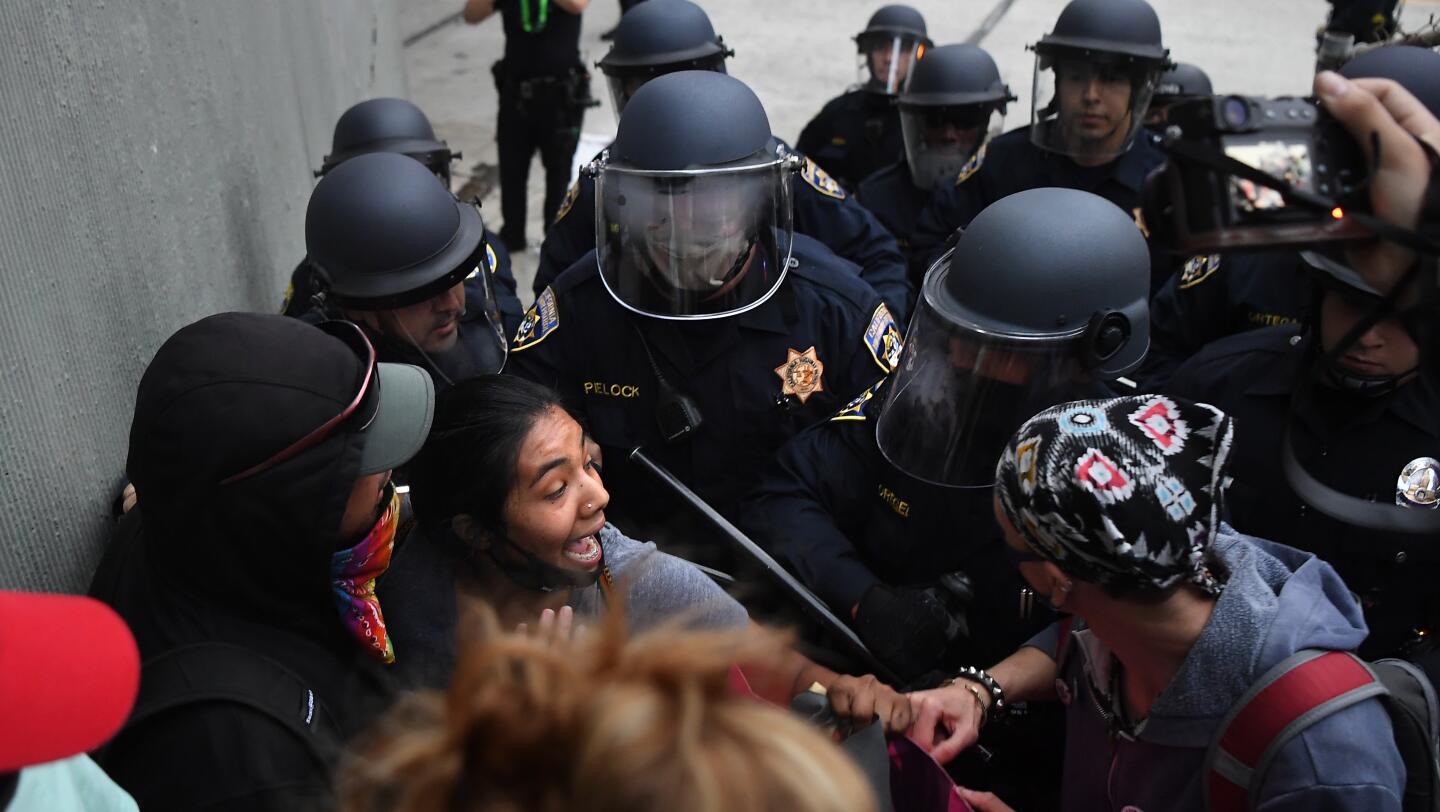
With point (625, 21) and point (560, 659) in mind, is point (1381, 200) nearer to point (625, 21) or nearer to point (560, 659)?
point (560, 659)

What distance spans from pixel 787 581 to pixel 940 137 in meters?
2.64

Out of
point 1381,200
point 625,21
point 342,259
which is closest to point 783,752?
point 1381,200

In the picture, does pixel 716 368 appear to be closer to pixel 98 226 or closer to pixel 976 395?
pixel 976 395

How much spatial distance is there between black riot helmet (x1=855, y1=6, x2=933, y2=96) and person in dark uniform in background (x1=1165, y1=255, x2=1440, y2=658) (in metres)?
2.85

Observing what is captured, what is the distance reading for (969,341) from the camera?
85.8 inches

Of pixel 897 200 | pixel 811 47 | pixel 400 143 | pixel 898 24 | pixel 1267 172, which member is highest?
pixel 1267 172

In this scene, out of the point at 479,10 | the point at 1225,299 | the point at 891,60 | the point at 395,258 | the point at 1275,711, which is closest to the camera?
the point at 1275,711

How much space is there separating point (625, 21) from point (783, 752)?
151 inches

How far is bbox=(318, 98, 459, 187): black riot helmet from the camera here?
3.41m

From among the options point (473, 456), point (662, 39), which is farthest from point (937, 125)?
point (473, 456)

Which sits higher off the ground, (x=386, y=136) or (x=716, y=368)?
(x=386, y=136)

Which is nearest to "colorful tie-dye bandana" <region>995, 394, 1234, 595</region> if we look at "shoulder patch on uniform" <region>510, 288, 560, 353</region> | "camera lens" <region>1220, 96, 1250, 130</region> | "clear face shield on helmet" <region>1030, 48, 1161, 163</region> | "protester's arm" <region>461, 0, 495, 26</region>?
"camera lens" <region>1220, 96, 1250, 130</region>

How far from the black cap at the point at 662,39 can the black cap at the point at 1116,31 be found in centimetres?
132

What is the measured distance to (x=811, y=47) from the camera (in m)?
10.4
